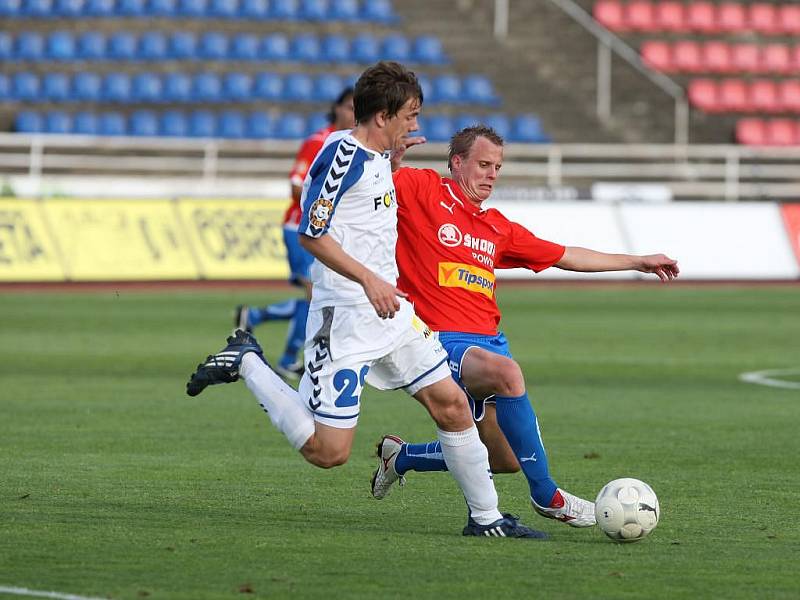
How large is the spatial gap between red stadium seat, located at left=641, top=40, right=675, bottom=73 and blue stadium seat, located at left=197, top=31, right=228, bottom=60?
8980mm

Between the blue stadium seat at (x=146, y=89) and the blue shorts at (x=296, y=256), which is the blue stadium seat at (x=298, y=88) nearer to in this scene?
the blue stadium seat at (x=146, y=89)

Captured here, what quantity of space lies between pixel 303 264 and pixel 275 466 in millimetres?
4941

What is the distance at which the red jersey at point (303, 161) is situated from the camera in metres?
12.6

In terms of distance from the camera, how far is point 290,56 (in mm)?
30922

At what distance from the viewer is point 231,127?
2948 cm

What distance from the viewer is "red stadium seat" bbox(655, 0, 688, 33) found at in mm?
33344

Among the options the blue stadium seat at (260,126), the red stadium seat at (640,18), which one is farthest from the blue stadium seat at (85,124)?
the red stadium seat at (640,18)

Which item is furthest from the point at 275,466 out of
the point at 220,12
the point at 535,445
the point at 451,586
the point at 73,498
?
the point at 220,12

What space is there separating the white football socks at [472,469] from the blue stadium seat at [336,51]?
25.0 meters

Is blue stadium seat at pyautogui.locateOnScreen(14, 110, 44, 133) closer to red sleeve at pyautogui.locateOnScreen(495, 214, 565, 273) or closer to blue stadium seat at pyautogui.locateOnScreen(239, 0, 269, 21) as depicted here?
blue stadium seat at pyautogui.locateOnScreen(239, 0, 269, 21)

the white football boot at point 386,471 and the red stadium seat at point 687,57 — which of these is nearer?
the white football boot at point 386,471

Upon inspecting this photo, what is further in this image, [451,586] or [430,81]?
[430,81]

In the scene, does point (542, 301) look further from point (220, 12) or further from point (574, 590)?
point (574, 590)

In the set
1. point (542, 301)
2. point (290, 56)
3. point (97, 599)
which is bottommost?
point (542, 301)
